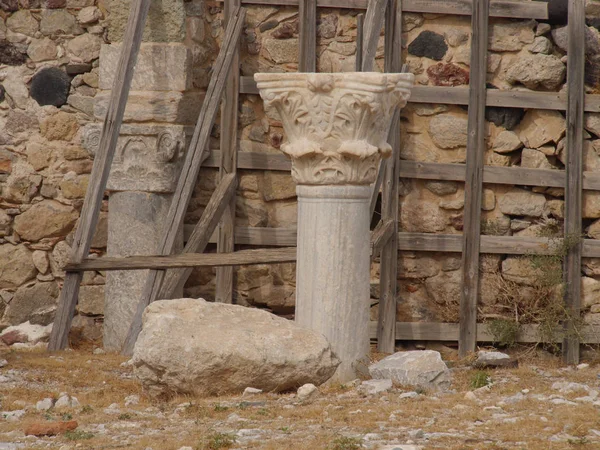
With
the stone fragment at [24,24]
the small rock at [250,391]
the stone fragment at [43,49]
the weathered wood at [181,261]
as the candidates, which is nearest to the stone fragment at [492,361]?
the weathered wood at [181,261]

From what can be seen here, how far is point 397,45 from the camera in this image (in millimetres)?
8664

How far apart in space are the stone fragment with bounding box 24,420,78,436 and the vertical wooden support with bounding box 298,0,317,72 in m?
4.03

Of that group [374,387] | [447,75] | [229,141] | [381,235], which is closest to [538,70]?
[447,75]

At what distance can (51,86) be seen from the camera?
29.4ft

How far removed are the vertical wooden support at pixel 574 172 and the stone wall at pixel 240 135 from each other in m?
0.13

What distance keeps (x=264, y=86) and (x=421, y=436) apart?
260cm

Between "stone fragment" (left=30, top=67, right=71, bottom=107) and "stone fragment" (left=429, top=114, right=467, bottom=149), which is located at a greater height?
"stone fragment" (left=30, top=67, right=71, bottom=107)

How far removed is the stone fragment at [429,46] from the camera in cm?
873

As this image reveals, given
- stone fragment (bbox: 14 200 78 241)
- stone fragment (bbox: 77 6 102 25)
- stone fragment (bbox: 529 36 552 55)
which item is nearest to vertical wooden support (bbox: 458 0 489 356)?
stone fragment (bbox: 529 36 552 55)

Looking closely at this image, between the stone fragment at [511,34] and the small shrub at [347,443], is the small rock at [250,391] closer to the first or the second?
the small shrub at [347,443]

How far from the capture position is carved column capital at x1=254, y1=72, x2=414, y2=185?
661cm

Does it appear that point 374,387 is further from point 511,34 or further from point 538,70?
point 511,34

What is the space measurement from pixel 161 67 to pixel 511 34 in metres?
2.77

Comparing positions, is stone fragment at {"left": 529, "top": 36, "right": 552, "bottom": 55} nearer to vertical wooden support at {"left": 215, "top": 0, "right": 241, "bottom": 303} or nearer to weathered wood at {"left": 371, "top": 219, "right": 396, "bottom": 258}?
weathered wood at {"left": 371, "top": 219, "right": 396, "bottom": 258}
